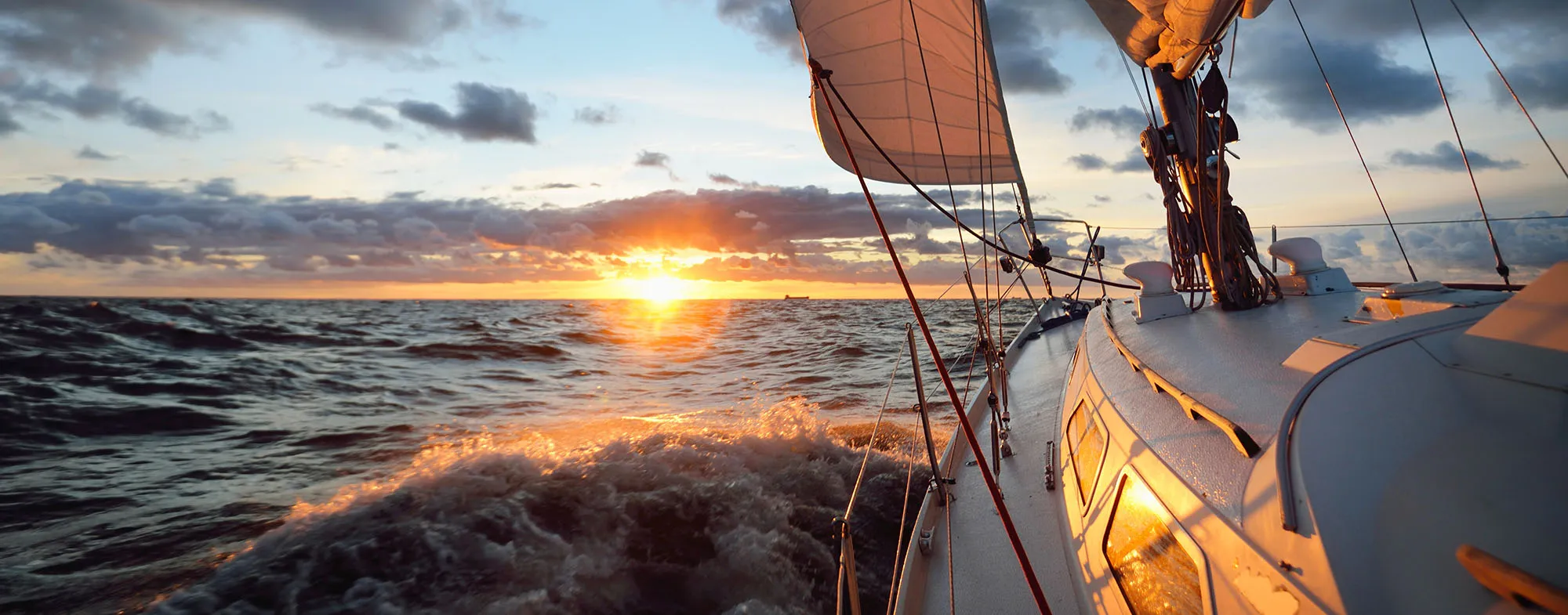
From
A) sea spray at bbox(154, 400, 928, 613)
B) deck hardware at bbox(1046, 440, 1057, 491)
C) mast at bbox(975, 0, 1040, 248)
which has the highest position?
mast at bbox(975, 0, 1040, 248)

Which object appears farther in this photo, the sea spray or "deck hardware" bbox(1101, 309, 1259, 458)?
the sea spray

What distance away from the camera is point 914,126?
8.16 metres

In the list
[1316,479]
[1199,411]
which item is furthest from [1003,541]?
[1316,479]

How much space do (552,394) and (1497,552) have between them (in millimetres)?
12633

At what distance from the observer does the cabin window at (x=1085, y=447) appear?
3.09 metres

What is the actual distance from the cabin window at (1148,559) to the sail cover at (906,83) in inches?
193

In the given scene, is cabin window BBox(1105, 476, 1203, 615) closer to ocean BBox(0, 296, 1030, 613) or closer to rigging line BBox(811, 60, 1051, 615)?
rigging line BBox(811, 60, 1051, 615)

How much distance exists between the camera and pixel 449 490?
6.21 metres

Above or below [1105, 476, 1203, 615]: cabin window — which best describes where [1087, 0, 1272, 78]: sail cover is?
above

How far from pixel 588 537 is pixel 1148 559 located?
4468 mm

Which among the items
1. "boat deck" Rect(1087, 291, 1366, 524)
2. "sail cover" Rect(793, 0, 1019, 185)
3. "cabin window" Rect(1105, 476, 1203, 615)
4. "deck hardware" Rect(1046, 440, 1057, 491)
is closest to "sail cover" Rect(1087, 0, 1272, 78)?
"sail cover" Rect(793, 0, 1019, 185)

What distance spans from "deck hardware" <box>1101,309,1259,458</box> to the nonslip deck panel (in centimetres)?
91

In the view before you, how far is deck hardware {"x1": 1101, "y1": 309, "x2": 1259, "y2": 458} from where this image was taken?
6.35ft

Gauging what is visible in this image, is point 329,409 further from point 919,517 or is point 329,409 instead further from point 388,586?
point 919,517
